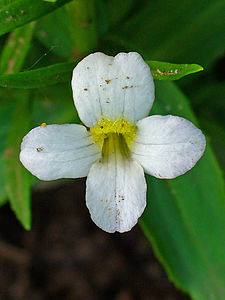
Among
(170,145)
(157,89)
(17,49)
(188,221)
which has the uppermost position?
(17,49)

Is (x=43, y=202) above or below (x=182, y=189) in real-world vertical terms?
below

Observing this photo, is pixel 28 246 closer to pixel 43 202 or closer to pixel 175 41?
pixel 43 202

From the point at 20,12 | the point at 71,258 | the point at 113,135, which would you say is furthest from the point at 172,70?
the point at 71,258

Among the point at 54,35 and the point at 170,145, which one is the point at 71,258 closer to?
the point at 54,35

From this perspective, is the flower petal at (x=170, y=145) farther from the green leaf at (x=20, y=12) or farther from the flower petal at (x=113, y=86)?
the green leaf at (x=20, y=12)

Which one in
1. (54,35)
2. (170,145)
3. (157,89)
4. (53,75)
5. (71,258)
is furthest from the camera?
(71,258)

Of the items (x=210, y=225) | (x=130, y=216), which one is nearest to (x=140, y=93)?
(x=130, y=216)
